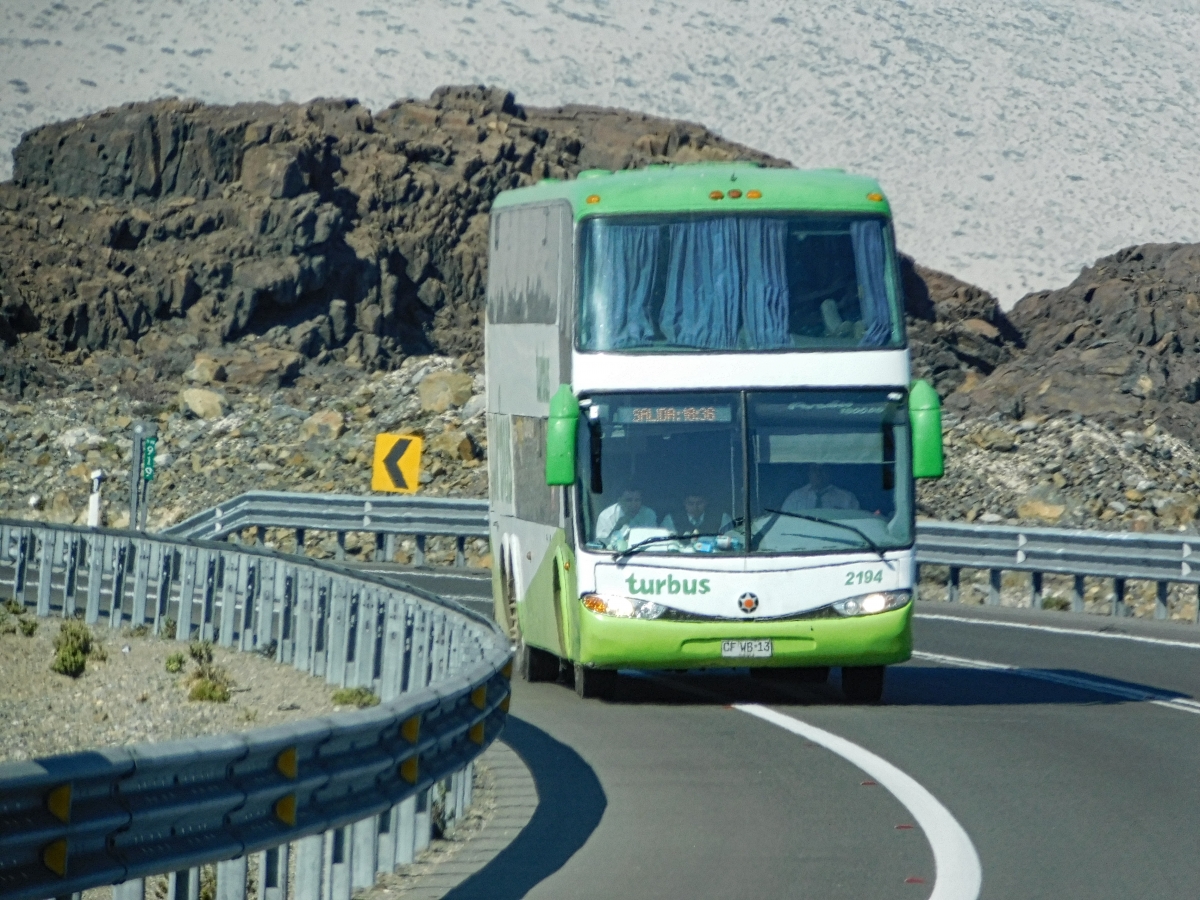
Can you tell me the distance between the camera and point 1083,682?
1766 cm

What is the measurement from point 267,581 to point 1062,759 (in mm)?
9174

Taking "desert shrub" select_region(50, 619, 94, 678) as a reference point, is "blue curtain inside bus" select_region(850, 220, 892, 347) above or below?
above

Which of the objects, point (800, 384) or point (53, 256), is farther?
point (53, 256)

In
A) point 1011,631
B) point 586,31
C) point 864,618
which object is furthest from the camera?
point 586,31

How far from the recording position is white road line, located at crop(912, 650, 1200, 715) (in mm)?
15930

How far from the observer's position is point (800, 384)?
15266 mm

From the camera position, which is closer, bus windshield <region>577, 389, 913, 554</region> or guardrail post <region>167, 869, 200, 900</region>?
guardrail post <region>167, 869, 200, 900</region>

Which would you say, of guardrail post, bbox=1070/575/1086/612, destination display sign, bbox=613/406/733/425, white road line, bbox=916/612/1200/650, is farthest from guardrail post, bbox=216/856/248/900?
guardrail post, bbox=1070/575/1086/612

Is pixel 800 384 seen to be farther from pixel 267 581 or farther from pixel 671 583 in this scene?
pixel 267 581

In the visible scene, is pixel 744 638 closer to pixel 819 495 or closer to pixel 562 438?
pixel 819 495

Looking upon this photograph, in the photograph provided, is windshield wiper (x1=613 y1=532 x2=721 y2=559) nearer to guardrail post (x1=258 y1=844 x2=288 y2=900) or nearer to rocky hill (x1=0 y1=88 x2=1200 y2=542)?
guardrail post (x1=258 y1=844 x2=288 y2=900)

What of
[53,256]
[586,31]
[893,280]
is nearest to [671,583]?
[893,280]

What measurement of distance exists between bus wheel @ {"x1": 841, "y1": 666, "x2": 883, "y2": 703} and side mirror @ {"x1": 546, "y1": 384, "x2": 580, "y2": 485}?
291 cm

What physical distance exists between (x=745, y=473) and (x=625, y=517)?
89 cm
